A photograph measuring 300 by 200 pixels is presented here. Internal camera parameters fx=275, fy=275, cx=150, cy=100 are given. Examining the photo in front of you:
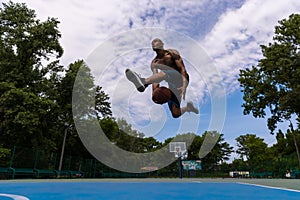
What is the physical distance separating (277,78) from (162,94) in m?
23.9

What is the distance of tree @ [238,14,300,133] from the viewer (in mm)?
23859

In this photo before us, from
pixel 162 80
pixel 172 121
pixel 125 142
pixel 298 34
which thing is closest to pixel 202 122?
pixel 172 121

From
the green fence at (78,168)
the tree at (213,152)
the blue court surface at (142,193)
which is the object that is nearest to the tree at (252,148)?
the tree at (213,152)

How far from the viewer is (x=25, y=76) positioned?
23781 millimetres

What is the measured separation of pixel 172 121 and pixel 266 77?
75.9ft

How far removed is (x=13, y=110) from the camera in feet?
65.9

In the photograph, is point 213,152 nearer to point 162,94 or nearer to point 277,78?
point 277,78

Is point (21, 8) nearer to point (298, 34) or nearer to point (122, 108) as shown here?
point (122, 108)

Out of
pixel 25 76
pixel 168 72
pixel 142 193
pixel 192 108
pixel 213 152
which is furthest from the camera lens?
pixel 213 152

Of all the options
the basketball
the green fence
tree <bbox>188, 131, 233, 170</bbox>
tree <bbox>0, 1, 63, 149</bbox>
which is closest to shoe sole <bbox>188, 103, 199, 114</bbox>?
the basketball

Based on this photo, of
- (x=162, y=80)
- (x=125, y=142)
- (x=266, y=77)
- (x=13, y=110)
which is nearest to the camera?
(x=162, y=80)

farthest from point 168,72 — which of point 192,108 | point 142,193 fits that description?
point 142,193

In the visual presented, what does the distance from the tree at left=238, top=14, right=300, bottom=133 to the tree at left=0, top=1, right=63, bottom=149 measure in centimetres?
1911

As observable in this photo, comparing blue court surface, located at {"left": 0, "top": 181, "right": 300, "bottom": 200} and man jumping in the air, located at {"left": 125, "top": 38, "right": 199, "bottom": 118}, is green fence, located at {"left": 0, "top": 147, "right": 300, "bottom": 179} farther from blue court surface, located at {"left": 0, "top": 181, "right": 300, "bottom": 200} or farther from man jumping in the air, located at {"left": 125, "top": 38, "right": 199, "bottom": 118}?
man jumping in the air, located at {"left": 125, "top": 38, "right": 199, "bottom": 118}
